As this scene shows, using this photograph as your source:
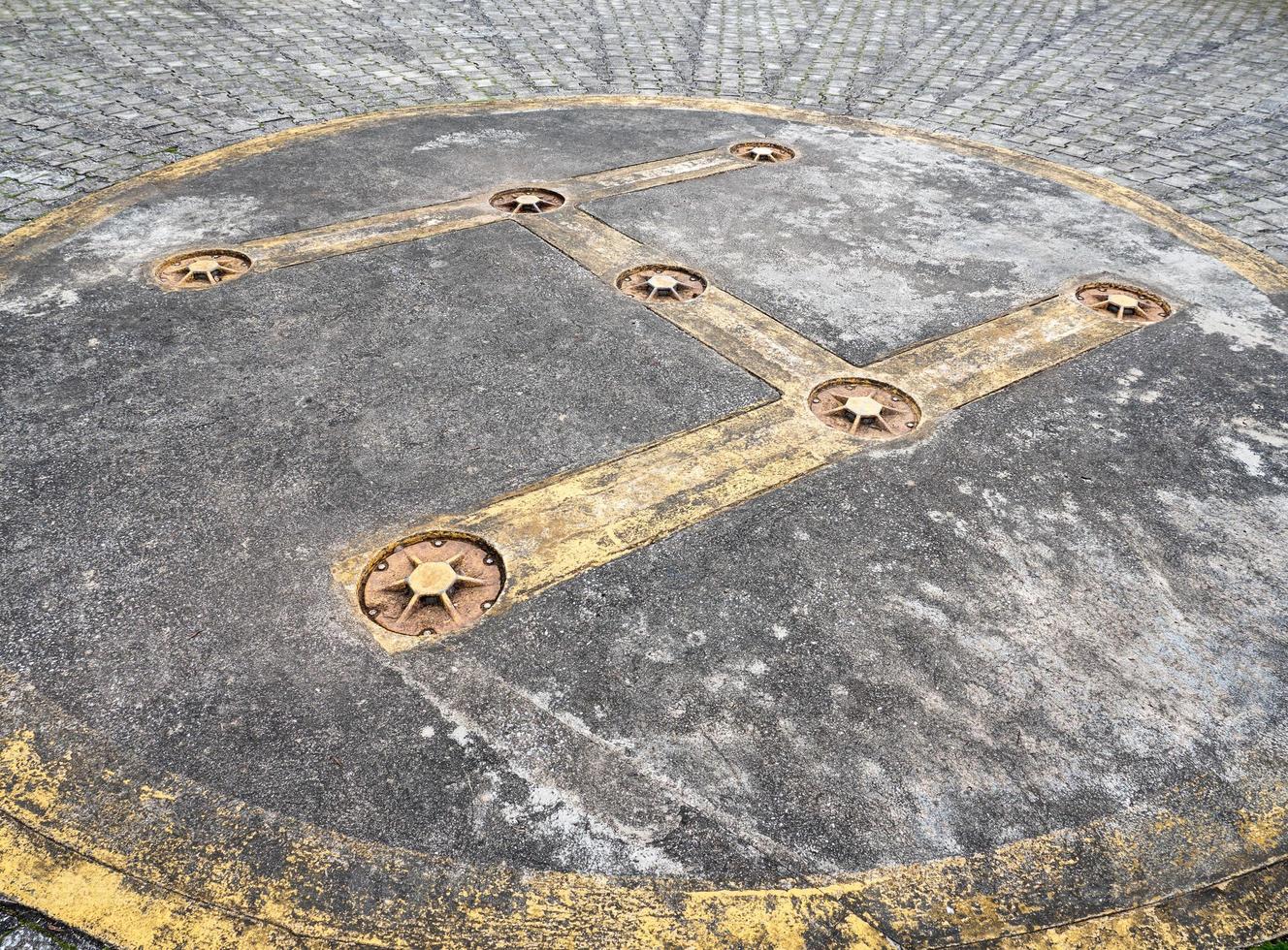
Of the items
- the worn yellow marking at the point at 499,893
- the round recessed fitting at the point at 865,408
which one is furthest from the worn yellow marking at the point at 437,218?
the worn yellow marking at the point at 499,893

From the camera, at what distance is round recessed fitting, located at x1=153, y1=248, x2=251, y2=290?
4262 millimetres

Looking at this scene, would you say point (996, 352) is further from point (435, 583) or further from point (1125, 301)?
point (435, 583)

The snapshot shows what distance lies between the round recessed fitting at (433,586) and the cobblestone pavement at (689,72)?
3.59m

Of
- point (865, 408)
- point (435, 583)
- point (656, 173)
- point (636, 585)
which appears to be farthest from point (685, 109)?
point (435, 583)

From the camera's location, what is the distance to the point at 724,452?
3.35 metres

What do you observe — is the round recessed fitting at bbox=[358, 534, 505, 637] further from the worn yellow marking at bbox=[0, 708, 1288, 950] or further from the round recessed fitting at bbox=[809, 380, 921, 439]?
the round recessed fitting at bbox=[809, 380, 921, 439]

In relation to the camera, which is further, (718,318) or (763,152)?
(763,152)

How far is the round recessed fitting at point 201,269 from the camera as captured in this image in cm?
426

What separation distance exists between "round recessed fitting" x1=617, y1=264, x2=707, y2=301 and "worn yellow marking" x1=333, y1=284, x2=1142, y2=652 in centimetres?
11

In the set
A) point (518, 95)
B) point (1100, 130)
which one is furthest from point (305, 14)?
point (1100, 130)

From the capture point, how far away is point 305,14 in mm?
8641

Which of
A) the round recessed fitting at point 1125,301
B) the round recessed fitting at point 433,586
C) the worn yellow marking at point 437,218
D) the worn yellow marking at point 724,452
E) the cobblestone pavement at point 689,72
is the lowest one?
the round recessed fitting at point 433,586

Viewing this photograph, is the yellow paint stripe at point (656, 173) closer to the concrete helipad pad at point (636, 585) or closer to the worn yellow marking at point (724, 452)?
the concrete helipad pad at point (636, 585)

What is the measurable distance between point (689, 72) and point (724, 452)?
18.1 ft
